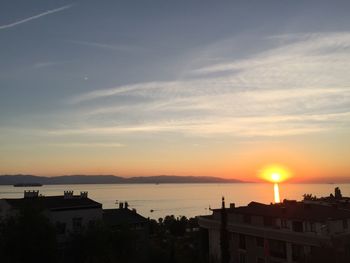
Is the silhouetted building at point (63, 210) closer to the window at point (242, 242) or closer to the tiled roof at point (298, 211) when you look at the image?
the window at point (242, 242)

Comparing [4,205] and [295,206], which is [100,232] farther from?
[295,206]

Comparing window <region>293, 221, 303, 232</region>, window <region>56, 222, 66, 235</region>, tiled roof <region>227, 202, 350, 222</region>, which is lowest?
window <region>56, 222, 66, 235</region>

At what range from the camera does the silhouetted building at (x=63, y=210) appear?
48.5 meters

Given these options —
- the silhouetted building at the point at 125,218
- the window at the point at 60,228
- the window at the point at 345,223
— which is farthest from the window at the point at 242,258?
the window at the point at 60,228

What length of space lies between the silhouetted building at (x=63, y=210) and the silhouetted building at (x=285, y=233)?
1580 centimetres

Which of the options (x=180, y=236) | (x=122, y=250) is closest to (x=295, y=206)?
(x=122, y=250)

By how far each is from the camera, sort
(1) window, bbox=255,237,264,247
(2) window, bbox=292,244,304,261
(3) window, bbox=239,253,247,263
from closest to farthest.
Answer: (2) window, bbox=292,244,304,261 < (1) window, bbox=255,237,264,247 < (3) window, bbox=239,253,247,263

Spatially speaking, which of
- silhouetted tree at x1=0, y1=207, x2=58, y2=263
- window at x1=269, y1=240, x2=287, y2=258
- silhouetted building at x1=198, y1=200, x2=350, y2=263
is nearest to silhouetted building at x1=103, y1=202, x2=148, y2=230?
silhouetted building at x1=198, y1=200, x2=350, y2=263

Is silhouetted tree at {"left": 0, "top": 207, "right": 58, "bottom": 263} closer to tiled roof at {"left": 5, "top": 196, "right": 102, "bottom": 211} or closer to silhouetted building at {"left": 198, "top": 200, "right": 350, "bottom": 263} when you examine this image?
tiled roof at {"left": 5, "top": 196, "right": 102, "bottom": 211}

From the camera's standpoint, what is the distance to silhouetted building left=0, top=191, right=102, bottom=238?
4850cm

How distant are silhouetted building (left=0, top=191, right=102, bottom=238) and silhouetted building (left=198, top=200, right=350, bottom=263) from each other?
622 inches

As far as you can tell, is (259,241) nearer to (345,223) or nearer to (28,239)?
(345,223)

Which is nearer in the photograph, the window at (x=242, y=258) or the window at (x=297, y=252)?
the window at (x=297, y=252)

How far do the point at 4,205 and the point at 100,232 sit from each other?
41.3 feet
